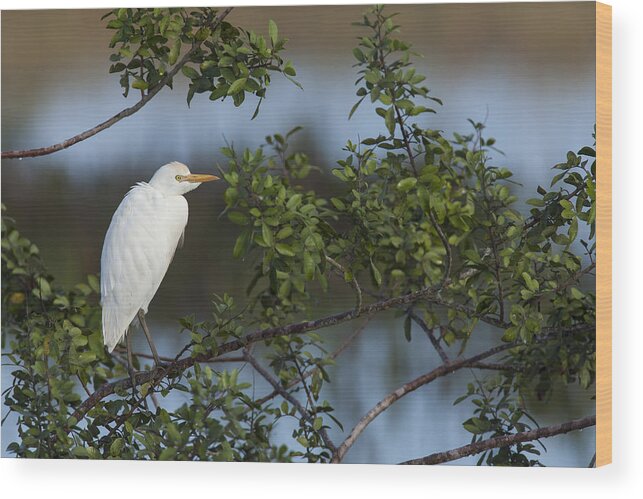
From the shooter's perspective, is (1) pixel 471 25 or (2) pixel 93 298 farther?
(2) pixel 93 298

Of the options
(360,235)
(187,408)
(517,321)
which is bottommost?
(187,408)

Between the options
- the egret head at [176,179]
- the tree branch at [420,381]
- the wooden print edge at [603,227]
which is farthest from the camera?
the egret head at [176,179]

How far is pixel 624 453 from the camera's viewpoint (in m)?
3.64

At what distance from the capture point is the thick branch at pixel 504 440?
356 cm

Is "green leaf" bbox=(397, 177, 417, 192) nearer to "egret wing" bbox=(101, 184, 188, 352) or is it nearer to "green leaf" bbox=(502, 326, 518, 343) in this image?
"green leaf" bbox=(502, 326, 518, 343)

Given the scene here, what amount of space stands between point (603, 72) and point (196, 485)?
6.53 ft

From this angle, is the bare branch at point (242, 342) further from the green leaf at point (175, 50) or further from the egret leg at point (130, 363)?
the green leaf at point (175, 50)

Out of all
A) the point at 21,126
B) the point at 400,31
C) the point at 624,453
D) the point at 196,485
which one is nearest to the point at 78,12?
the point at 21,126

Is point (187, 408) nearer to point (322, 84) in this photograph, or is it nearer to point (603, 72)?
point (322, 84)

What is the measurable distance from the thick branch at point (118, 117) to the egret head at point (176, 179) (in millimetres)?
232

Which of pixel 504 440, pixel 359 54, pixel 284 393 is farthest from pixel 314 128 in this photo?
pixel 504 440

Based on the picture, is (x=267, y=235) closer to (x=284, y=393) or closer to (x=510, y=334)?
(x=284, y=393)

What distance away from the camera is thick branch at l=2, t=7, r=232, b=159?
3.72 m

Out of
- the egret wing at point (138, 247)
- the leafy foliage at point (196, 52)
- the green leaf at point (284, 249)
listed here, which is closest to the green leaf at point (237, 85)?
the leafy foliage at point (196, 52)
